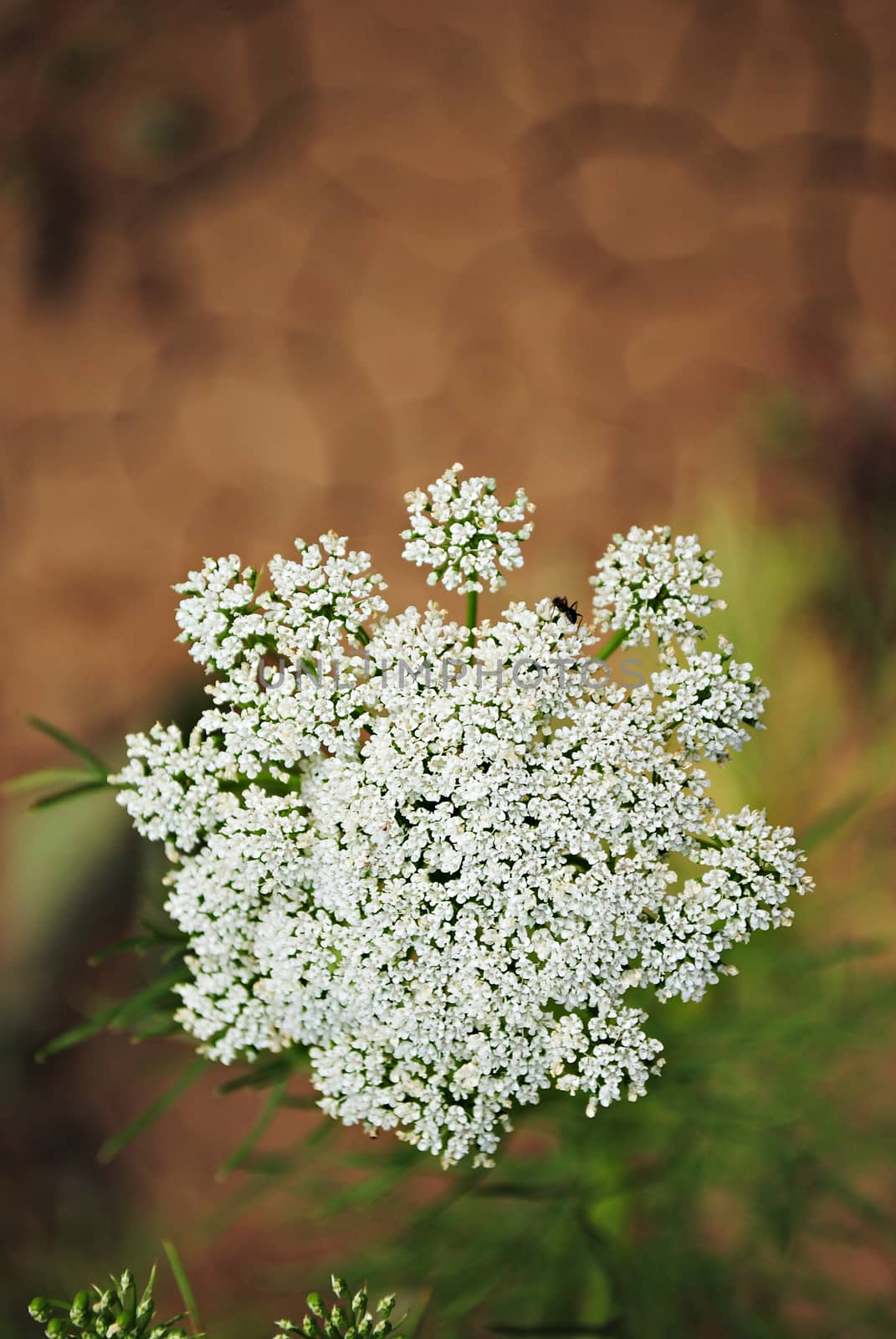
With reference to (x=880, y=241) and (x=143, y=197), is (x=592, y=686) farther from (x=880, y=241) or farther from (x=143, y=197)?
(x=143, y=197)

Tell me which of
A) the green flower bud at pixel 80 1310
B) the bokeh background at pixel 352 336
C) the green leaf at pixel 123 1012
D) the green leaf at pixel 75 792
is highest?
the bokeh background at pixel 352 336

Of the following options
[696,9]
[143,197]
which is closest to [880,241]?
[696,9]

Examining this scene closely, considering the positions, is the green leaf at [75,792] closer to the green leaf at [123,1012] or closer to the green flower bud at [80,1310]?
the green leaf at [123,1012]

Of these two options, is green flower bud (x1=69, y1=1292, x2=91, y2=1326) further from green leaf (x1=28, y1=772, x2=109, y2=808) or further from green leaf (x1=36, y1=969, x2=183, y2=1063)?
green leaf (x1=28, y1=772, x2=109, y2=808)

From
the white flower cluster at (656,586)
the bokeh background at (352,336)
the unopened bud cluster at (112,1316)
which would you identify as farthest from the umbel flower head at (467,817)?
the bokeh background at (352,336)

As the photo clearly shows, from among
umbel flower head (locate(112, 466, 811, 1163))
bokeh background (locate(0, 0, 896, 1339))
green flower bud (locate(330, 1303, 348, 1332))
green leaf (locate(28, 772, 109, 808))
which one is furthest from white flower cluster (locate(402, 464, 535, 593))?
bokeh background (locate(0, 0, 896, 1339))

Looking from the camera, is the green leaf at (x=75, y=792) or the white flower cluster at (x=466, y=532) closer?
the white flower cluster at (x=466, y=532)
